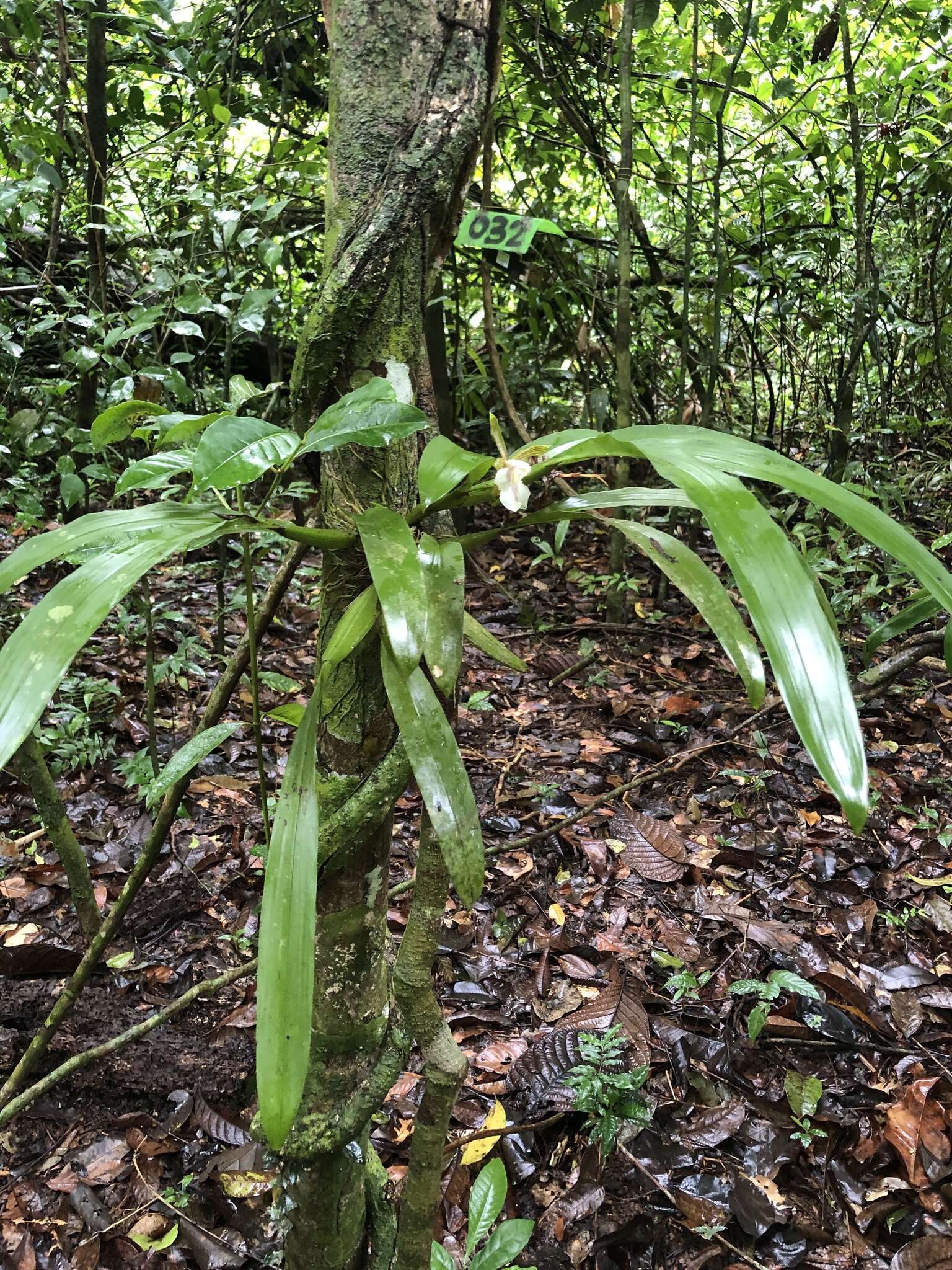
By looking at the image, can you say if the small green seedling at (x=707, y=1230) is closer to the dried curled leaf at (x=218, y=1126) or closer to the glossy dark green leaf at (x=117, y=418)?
the dried curled leaf at (x=218, y=1126)

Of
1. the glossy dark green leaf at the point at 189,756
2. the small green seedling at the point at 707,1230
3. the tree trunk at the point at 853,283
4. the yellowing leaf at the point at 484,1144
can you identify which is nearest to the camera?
the glossy dark green leaf at the point at 189,756

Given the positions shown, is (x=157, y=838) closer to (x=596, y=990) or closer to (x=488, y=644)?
(x=488, y=644)

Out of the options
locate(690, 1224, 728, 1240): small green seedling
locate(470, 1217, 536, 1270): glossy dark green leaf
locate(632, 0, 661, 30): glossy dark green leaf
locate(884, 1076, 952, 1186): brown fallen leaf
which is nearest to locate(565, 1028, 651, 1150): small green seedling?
locate(690, 1224, 728, 1240): small green seedling

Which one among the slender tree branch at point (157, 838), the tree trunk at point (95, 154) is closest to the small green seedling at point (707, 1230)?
the slender tree branch at point (157, 838)

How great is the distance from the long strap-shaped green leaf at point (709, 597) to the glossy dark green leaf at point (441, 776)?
175 millimetres

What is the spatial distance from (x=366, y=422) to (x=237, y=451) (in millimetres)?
85

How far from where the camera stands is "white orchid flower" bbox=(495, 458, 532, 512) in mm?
538

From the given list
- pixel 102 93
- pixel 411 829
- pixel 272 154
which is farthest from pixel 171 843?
pixel 272 154

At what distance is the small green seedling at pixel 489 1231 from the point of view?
35.8 inches

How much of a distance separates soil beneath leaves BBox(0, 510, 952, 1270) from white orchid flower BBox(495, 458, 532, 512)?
101cm

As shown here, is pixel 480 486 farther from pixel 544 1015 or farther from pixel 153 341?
pixel 153 341

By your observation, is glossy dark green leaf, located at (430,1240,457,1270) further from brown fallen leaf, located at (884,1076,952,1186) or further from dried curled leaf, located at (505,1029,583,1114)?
brown fallen leaf, located at (884,1076,952,1186)

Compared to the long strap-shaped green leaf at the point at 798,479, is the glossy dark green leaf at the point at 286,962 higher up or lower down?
lower down

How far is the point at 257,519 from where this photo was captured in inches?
21.8
